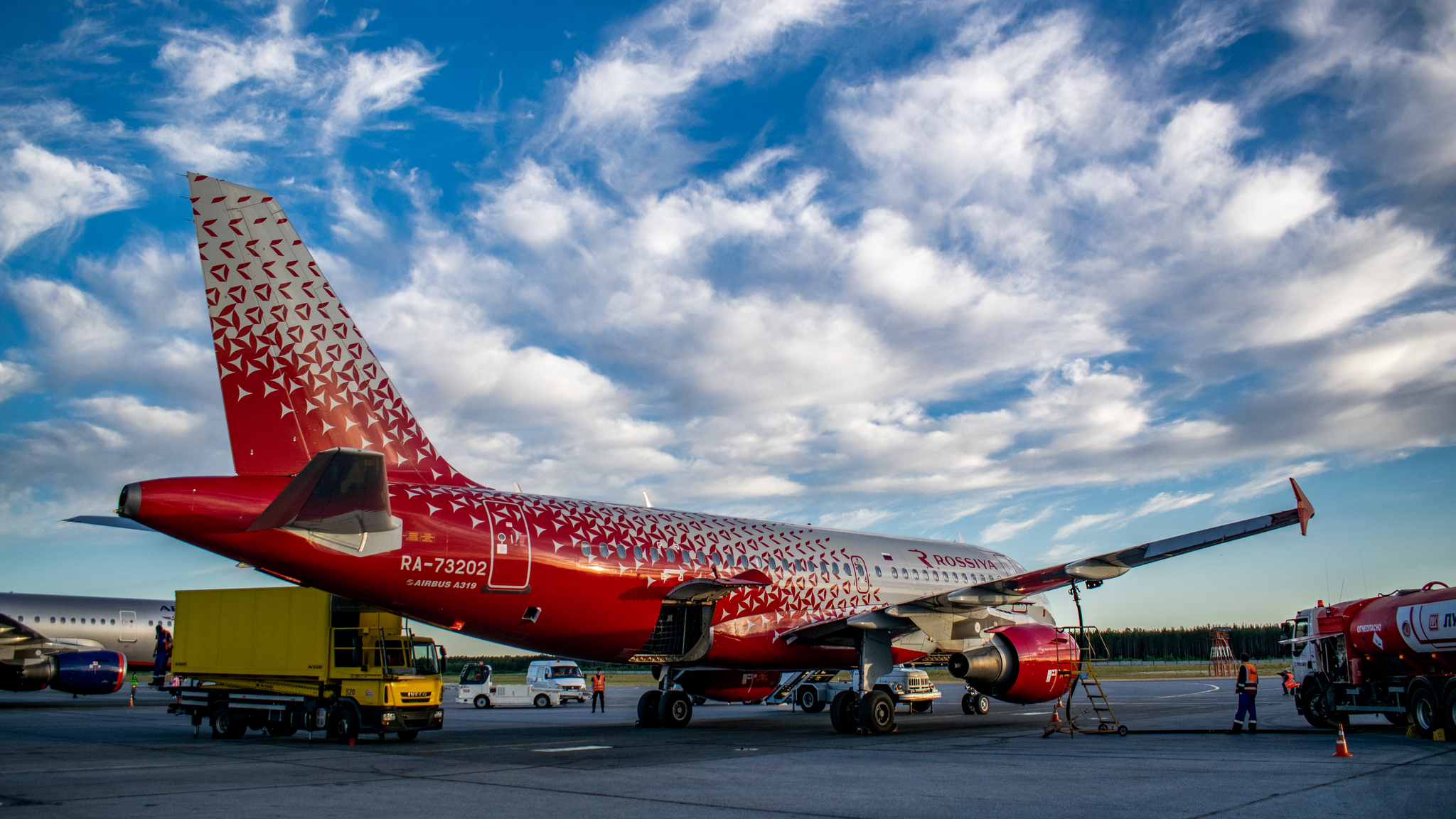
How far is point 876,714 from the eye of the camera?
17.6 metres

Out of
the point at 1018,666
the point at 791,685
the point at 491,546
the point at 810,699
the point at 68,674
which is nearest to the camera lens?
the point at 491,546

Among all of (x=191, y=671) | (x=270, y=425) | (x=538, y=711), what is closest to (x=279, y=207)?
(x=270, y=425)

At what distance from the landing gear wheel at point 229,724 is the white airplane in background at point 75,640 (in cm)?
1352

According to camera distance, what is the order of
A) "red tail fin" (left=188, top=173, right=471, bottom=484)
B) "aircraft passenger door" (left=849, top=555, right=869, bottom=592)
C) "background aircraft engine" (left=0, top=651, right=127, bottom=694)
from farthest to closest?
"background aircraft engine" (left=0, top=651, right=127, bottom=694)
"aircraft passenger door" (left=849, top=555, right=869, bottom=592)
"red tail fin" (left=188, top=173, right=471, bottom=484)

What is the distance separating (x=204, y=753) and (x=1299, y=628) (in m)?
22.9

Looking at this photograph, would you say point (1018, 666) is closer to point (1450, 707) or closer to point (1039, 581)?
point (1039, 581)

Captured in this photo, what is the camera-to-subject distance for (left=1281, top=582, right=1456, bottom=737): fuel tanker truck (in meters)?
15.2

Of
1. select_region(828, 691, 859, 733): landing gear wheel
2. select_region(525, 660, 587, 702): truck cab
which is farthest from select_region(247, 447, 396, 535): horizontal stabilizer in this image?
select_region(525, 660, 587, 702): truck cab

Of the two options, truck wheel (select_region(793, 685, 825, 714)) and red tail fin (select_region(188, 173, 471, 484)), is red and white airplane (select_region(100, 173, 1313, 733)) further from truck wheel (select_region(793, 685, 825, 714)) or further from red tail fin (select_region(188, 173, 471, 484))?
truck wheel (select_region(793, 685, 825, 714))

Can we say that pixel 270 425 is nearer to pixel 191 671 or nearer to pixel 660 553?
pixel 660 553

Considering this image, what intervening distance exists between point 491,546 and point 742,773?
5.58 metres

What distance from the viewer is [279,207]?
15039 millimetres

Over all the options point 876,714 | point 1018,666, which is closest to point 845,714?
point 876,714

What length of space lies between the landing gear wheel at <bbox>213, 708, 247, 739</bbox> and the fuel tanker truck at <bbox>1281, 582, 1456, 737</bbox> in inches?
812
